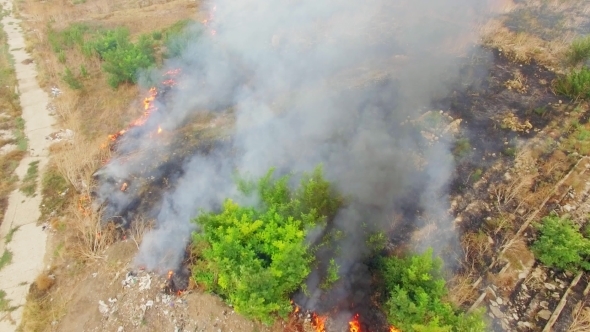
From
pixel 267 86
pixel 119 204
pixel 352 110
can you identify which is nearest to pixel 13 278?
pixel 119 204

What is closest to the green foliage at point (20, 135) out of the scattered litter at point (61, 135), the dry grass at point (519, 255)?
the scattered litter at point (61, 135)

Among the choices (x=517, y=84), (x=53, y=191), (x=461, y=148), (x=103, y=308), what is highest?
(x=517, y=84)

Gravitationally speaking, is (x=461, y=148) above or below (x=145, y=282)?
above

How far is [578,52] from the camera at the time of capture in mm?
12930

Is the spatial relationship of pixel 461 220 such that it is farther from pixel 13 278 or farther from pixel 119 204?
pixel 13 278

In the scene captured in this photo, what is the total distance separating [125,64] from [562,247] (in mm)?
14549

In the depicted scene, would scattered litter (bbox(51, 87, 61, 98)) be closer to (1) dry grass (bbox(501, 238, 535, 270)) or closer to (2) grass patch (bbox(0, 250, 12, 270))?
(2) grass patch (bbox(0, 250, 12, 270))

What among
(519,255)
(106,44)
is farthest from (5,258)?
(519,255)

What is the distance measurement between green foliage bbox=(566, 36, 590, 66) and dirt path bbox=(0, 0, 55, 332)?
17689 mm

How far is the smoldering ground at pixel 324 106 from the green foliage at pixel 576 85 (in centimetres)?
347

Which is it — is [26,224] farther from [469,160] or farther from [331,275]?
[469,160]

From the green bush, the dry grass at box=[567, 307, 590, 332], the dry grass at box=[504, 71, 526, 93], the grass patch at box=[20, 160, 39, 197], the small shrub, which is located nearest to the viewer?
the dry grass at box=[567, 307, 590, 332]

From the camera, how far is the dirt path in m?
8.39

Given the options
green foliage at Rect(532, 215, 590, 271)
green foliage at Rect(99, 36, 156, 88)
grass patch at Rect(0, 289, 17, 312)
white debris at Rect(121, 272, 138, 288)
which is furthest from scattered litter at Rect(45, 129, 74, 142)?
green foliage at Rect(532, 215, 590, 271)
